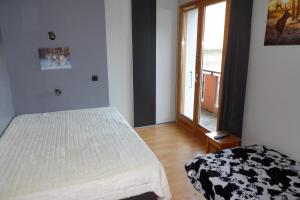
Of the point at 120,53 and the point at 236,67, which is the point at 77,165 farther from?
the point at 120,53

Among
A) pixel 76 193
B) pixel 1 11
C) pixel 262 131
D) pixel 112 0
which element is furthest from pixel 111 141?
pixel 112 0

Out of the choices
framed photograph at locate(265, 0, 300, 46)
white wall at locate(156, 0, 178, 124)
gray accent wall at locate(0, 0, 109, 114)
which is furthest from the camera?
white wall at locate(156, 0, 178, 124)

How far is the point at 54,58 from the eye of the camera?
314 cm

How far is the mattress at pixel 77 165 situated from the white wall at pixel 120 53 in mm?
1696

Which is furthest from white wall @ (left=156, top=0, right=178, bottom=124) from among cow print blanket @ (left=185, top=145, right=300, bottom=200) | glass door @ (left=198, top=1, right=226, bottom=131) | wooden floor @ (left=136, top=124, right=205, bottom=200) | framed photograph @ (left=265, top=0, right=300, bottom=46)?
cow print blanket @ (left=185, top=145, right=300, bottom=200)

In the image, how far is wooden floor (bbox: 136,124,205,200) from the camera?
2.47 metres

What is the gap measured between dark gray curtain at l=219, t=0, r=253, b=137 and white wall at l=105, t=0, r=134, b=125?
178 centimetres

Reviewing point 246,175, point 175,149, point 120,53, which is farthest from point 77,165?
point 120,53

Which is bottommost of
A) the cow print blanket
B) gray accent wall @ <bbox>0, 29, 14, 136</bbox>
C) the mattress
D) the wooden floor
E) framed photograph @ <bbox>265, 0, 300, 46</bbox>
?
the wooden floor

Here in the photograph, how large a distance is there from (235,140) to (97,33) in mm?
2453

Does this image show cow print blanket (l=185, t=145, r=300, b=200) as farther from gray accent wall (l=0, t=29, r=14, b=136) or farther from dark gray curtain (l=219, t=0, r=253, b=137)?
gray accent wall (l=0, t=29, r=14, b=136)

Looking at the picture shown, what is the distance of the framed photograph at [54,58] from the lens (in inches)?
121

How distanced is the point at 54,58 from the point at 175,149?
2248 mm

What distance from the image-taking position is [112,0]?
3629 mm
